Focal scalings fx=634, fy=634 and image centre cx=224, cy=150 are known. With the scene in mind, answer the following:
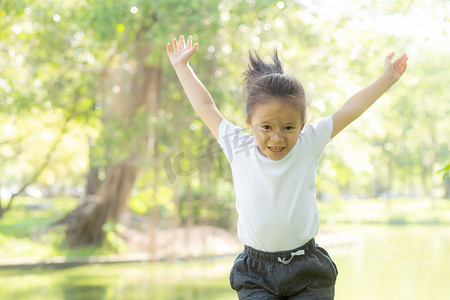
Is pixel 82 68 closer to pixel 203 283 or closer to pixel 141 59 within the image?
pixel 141 59

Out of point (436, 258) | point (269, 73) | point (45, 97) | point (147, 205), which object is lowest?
point (436, 258)

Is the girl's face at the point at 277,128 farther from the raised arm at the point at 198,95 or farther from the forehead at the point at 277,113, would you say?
the raised arm at the point at 198,95

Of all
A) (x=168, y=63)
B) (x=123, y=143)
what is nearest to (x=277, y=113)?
(x=168, y=63)

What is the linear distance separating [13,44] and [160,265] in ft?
13.1

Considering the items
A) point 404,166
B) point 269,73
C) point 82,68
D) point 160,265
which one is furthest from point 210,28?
point 404,166

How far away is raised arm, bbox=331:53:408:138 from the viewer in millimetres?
2121

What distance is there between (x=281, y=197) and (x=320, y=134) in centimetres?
27

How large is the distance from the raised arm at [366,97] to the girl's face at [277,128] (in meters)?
0.17

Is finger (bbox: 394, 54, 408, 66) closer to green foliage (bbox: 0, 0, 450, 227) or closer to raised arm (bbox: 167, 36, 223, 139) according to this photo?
raised arm (bbox: 167, 36, 223, 139)

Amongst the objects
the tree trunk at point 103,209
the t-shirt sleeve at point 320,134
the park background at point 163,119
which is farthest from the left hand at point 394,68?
the tree trunk at point 103,209

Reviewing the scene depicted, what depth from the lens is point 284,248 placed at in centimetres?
208

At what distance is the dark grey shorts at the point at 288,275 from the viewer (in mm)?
2051

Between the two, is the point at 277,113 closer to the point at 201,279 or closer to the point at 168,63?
the point at 201,279

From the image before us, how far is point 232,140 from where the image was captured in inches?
88.8
